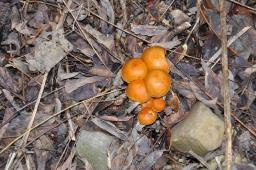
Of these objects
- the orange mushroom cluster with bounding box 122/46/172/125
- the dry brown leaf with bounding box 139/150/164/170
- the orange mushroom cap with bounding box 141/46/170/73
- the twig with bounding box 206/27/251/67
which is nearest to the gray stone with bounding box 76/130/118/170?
the dry brown leaf with bounding box 139/150/164/170

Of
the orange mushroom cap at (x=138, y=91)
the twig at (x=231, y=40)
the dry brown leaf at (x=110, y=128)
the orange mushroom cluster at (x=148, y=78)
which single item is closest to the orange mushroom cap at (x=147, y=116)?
the orange mushroom cluster at (x=148, y=78)

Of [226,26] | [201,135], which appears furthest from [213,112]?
[226,26]

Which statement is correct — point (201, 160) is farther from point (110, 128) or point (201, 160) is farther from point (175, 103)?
point (110, 128)

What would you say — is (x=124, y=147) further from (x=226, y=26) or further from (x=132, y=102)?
(x=226, y=26)

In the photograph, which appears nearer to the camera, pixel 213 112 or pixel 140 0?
pixel 213 112

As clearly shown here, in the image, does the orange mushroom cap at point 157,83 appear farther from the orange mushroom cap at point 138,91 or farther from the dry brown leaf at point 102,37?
the dry brown leaf at point 102,37

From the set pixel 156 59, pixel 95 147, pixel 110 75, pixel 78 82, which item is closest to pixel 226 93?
pixel 156 59
